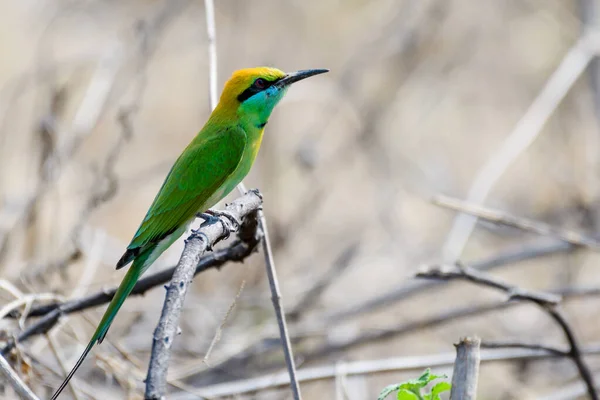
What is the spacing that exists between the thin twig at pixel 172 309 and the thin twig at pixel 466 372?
21.5 inches

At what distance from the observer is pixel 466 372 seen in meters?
1.45

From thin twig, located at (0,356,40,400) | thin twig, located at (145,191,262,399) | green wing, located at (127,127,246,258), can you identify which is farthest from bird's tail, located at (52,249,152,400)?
thin twig, located at (145,191,262,399)

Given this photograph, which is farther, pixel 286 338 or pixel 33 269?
pixel 33 269

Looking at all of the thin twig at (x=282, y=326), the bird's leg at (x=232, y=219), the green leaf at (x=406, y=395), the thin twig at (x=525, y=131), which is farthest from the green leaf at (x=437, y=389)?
the thin twig at (x=525, y=131)

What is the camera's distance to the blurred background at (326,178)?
350cm

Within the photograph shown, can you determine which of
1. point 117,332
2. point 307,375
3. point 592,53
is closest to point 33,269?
point 117,332

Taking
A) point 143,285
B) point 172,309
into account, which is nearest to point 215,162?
point 143,285

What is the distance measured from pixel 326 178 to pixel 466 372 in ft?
13.9

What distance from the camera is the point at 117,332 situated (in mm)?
3607

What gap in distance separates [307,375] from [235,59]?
9.26ft

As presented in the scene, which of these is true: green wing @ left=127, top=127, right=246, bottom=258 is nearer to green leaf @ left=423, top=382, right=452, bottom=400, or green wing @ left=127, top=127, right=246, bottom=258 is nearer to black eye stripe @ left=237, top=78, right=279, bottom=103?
black eye stripe @ left=237, top=78, right=279, bottom=103

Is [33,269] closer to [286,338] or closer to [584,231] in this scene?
[286,338]

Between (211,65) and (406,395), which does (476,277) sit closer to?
(406,395)

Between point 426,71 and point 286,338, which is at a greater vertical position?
point 426,71
